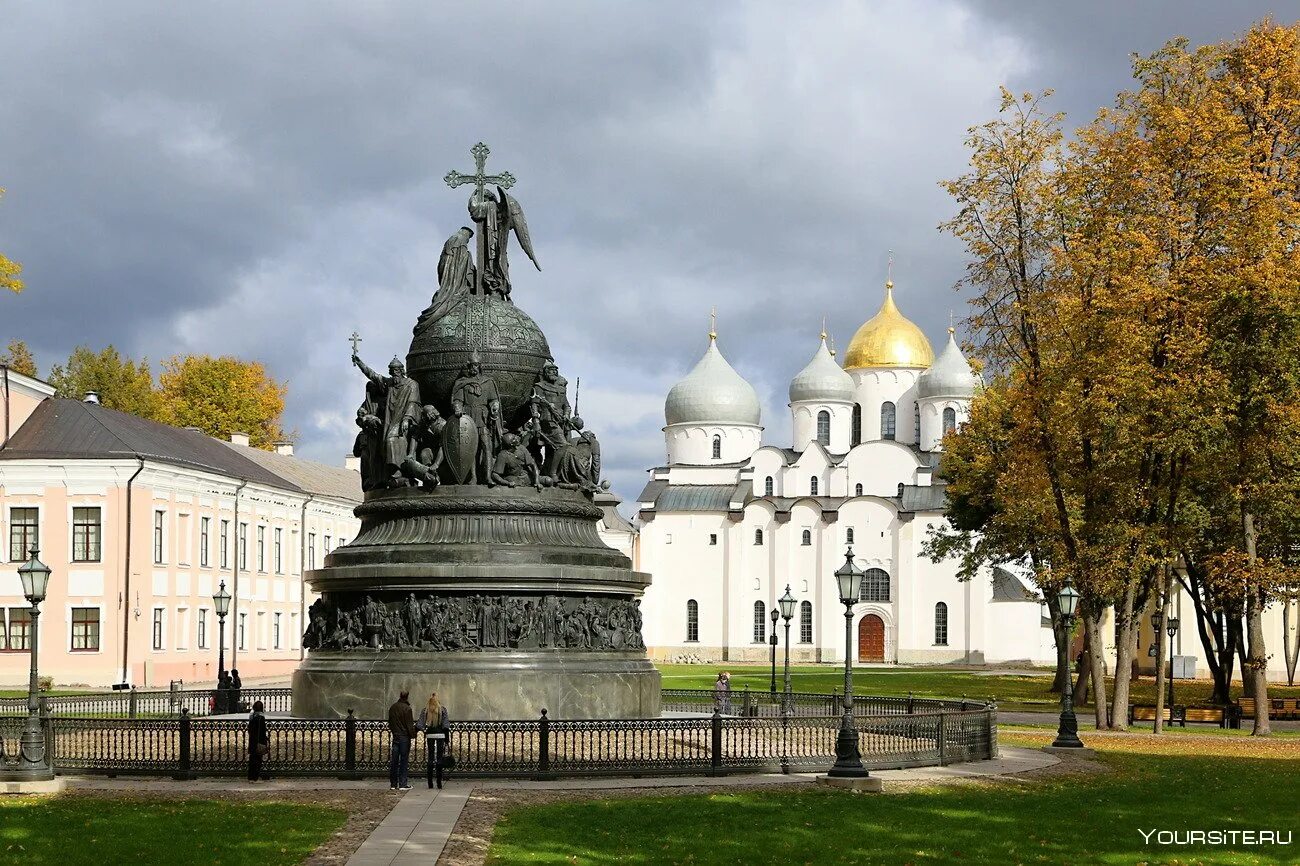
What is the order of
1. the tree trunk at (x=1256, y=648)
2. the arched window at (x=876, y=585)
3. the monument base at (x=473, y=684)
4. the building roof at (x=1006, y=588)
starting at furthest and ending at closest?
the arched window at (x=876, y=585) < the building roof at (x=1006, y=588) < the tree trunk at (x=1256, y=648) < the monument base at (x=473, y=684)

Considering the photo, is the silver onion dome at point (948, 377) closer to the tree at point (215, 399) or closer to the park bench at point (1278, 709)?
the tree at point (215, 399)

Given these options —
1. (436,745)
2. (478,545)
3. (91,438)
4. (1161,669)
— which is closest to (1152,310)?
(1161,669)

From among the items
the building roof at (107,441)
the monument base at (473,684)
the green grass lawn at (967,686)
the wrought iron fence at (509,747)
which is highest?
the building roof at (107,441)

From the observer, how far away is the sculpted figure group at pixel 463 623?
86.2ft

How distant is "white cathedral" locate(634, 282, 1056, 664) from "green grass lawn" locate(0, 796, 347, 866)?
266 feet

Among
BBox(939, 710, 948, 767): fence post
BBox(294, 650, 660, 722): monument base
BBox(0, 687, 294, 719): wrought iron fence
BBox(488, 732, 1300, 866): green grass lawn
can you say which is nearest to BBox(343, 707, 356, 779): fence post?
BBox(294, 650, 660, 722): monument base

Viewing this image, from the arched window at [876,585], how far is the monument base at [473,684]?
266 feet

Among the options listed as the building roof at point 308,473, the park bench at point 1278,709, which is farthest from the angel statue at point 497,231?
the building roof at point 308,473

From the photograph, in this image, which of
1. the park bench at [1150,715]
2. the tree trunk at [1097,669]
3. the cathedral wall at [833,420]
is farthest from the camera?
the cathedral wall at [833,420]

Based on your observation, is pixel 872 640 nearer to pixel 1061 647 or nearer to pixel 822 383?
pixel 822 383

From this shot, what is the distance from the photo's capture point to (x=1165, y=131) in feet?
116

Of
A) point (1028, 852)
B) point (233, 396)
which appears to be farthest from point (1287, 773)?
point (233, 396)

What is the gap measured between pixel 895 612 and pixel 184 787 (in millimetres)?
86672

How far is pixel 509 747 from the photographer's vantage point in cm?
2392
